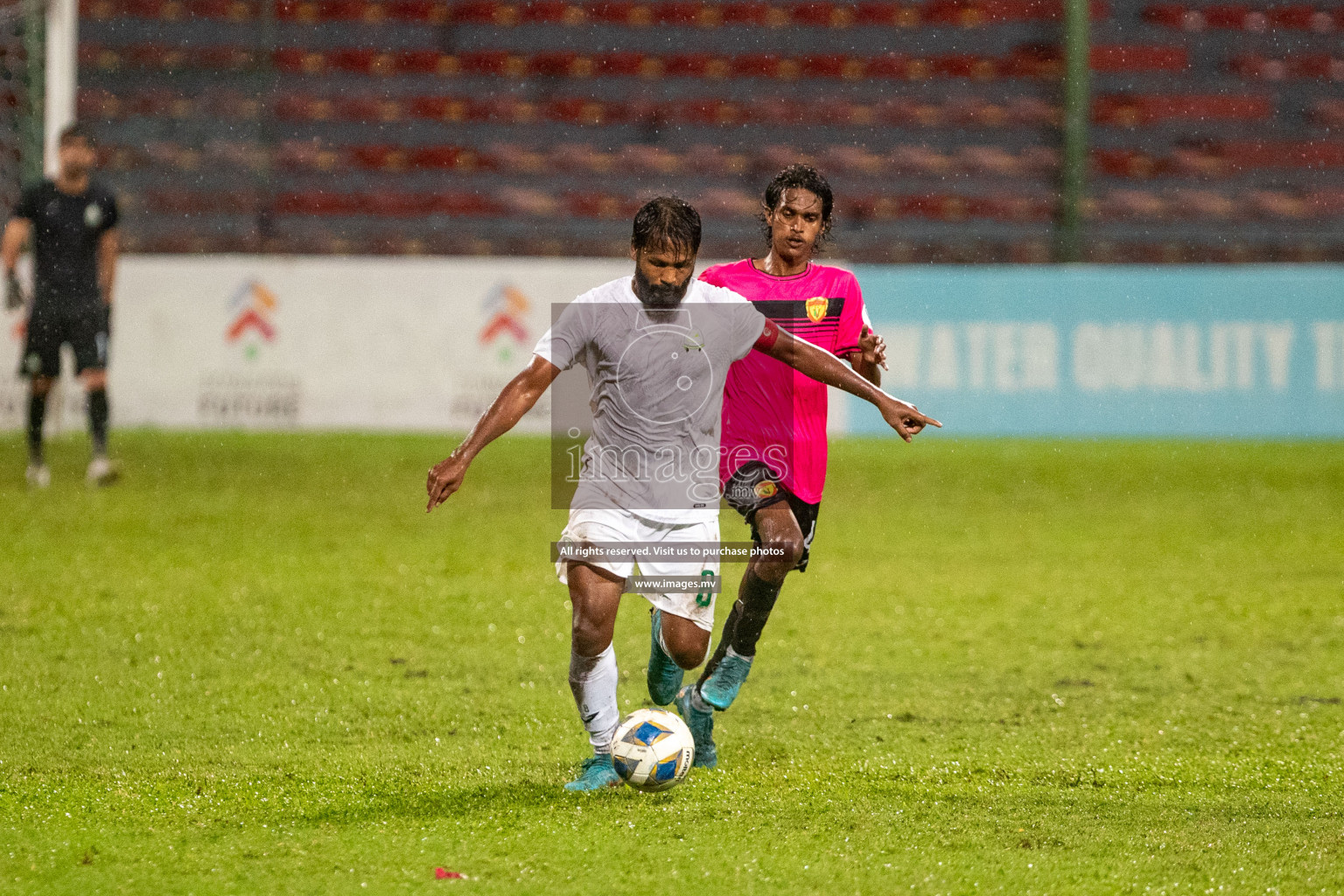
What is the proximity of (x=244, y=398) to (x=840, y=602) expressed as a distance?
21.4 ft

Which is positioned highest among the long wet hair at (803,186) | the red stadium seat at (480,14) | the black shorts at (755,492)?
the red stadium seat at (480,14)

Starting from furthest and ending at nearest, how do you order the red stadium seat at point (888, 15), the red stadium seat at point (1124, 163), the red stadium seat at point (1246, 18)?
the red stadium seat at point (888, 15) < the red stadium seat at point (1246, 18) < the red stadium seat at point (1124, 163)

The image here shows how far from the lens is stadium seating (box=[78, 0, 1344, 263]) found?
46.4 ft

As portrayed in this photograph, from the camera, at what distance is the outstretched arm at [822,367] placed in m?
4.13

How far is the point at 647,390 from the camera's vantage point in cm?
395

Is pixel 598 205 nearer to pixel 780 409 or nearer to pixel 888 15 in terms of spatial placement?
pixel 888 15

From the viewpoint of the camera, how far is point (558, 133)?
14.7 m

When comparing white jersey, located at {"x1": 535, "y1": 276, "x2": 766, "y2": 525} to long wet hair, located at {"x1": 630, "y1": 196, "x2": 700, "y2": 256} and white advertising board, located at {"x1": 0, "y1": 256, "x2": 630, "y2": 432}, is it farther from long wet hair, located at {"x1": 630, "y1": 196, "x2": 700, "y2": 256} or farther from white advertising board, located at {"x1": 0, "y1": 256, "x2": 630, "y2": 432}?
white advertising board, located at {"x1": 0, "y1": 256, "x2": 630, "y2": 432}

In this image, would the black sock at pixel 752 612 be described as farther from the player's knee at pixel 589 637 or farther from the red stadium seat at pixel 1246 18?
the red stadium seat at pixel 1246 18

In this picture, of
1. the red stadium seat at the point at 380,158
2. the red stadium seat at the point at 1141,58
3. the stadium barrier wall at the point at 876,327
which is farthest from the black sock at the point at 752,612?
the red stadium seat at the point at 1141,58

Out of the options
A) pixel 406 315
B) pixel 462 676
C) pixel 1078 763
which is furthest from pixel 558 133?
pixel 1078 763

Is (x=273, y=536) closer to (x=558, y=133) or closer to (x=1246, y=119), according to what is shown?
(x=558, y=133)

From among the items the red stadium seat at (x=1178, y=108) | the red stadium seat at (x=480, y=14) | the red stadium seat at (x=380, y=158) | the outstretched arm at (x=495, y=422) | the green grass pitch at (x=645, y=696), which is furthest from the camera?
the red stadium seat at (x=480, y=14)

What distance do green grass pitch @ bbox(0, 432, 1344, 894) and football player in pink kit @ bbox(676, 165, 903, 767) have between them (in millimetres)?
400
